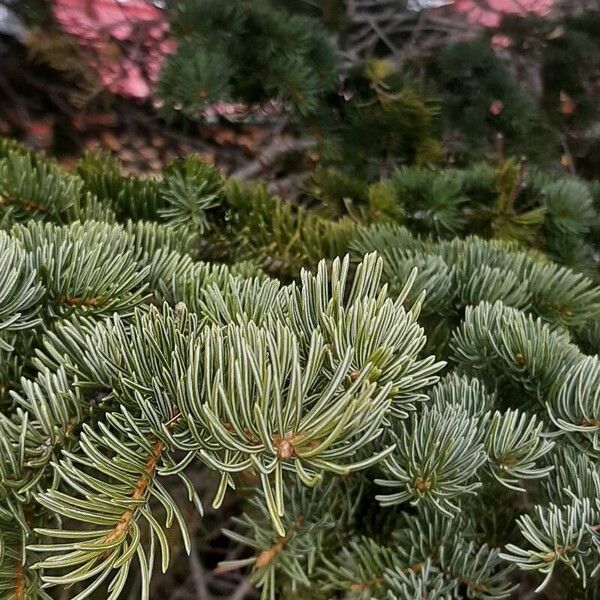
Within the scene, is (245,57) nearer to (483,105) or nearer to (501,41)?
(483,105)

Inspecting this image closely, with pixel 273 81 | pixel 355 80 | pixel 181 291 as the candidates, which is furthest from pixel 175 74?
pixel 181 291

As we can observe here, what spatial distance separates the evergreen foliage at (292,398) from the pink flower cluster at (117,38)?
61cm

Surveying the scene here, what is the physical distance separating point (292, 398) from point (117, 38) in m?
0.95

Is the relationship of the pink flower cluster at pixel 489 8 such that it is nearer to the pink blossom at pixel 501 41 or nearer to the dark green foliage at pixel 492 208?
the pink blossom at pixel 501 41

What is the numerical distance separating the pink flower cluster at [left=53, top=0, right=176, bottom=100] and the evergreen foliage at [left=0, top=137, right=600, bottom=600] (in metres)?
0.61

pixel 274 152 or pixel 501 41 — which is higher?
pixel 501 41

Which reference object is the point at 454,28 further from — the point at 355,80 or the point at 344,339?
the point at 344,339

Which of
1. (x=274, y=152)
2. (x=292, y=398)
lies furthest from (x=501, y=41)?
(x=292, y=398)

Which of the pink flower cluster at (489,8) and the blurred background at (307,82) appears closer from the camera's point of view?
the blurred background at (307,82)

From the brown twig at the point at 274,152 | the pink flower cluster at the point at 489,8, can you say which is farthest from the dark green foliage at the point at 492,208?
the pink flower cluster at the point at 489,8

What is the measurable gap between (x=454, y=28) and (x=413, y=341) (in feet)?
2.91

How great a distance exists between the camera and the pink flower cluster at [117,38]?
2.80 ft

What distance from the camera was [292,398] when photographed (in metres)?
0.13

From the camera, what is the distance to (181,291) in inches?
8.7
